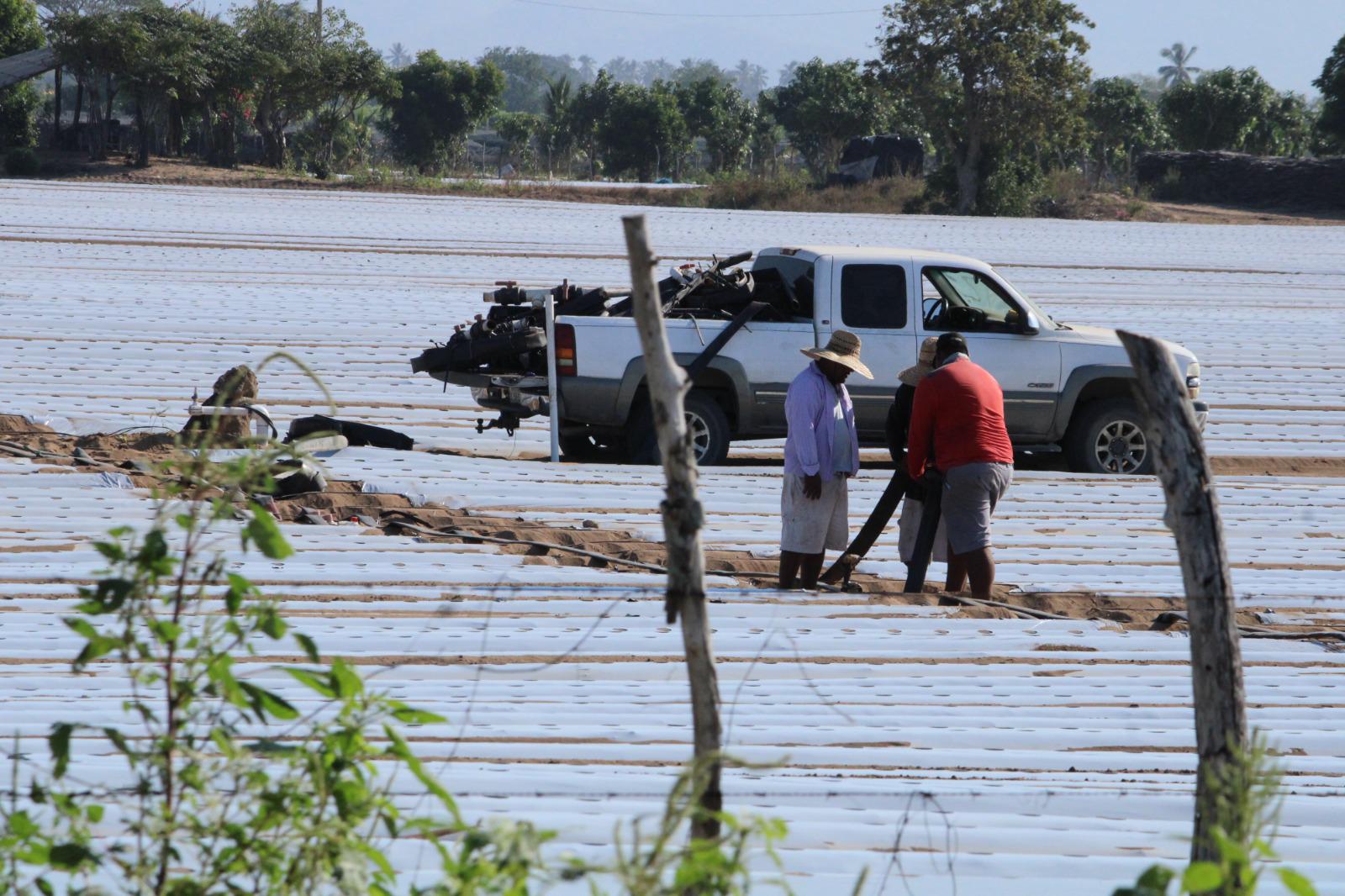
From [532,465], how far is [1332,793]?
7446 millimetres

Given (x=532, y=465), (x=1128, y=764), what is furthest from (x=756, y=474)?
(x=1128, y=764)

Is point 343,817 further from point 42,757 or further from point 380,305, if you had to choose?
point 380,305

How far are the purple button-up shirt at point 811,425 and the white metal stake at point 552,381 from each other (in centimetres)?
363

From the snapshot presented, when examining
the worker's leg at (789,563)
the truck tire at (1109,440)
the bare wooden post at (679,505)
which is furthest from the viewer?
the truck tire at (1109,440)

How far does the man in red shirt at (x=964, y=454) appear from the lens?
8156mm

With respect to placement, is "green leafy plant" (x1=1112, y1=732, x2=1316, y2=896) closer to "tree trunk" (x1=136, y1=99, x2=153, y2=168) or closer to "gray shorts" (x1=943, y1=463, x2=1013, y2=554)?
"gray shorts" (x1=943, y1=463, x2=1013, y2=554)

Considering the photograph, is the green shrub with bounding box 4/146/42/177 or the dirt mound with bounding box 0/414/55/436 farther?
the green shrub with bounding box 4/146/42/177

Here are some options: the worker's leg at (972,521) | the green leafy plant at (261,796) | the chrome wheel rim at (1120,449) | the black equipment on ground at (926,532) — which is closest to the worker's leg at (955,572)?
the worker's leg at (972,521)

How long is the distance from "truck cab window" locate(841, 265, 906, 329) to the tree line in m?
37.6

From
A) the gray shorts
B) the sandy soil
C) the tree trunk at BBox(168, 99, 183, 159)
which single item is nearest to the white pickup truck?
the sandy soil

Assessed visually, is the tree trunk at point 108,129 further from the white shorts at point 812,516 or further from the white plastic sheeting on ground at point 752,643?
the white shorts at point 812,516

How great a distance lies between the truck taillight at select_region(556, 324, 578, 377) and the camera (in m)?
11.8

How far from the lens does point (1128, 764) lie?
16.1 feet

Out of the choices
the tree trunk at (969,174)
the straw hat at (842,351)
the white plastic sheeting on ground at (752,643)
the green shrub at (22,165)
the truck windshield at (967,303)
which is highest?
the tree trunk at (969,174)
